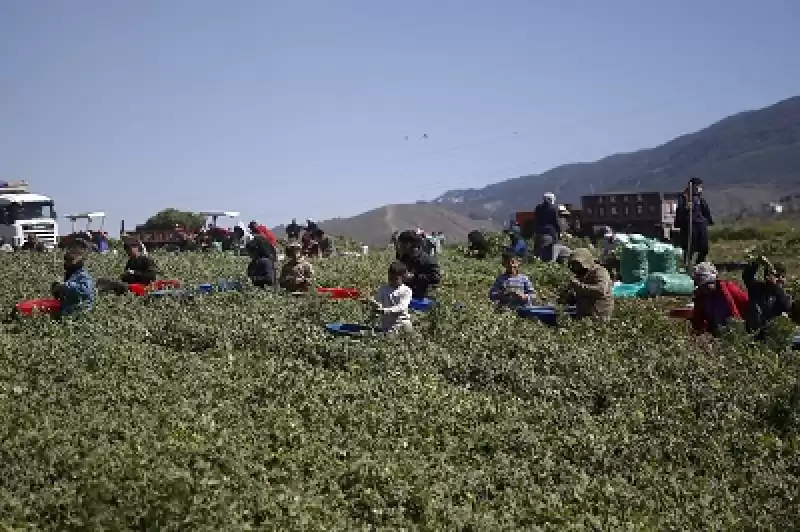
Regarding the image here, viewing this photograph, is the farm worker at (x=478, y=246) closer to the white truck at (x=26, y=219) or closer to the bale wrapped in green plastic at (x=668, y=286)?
the bale wrapped in green plastic at (x=668, y=286)

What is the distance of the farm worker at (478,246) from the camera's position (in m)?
28.4

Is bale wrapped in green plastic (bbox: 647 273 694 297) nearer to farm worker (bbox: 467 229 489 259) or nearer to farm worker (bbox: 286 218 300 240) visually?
farm worker (bbox: 467 229 489 259)

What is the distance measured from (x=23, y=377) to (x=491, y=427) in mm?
4359

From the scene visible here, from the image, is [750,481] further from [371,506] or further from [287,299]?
[287,299]

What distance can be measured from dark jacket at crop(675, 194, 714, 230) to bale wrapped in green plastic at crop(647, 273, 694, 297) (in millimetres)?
A: 2713

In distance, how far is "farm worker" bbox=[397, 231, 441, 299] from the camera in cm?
1460

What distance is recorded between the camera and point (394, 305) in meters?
11.8

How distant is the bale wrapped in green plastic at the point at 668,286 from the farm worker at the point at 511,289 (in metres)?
3.51

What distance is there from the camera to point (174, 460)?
22.7ft

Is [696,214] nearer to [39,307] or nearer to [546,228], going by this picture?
[546,228]

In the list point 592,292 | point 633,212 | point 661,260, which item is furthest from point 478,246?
point 592,292

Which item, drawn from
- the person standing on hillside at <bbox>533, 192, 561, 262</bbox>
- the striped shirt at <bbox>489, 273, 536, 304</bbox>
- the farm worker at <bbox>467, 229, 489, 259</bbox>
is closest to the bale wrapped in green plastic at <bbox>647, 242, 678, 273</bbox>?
the striped shirt at <bbox>489, 273, 536, 304</bbox>

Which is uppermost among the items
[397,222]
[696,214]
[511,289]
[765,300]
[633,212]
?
[696,214]

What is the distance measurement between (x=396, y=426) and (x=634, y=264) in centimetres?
1088
